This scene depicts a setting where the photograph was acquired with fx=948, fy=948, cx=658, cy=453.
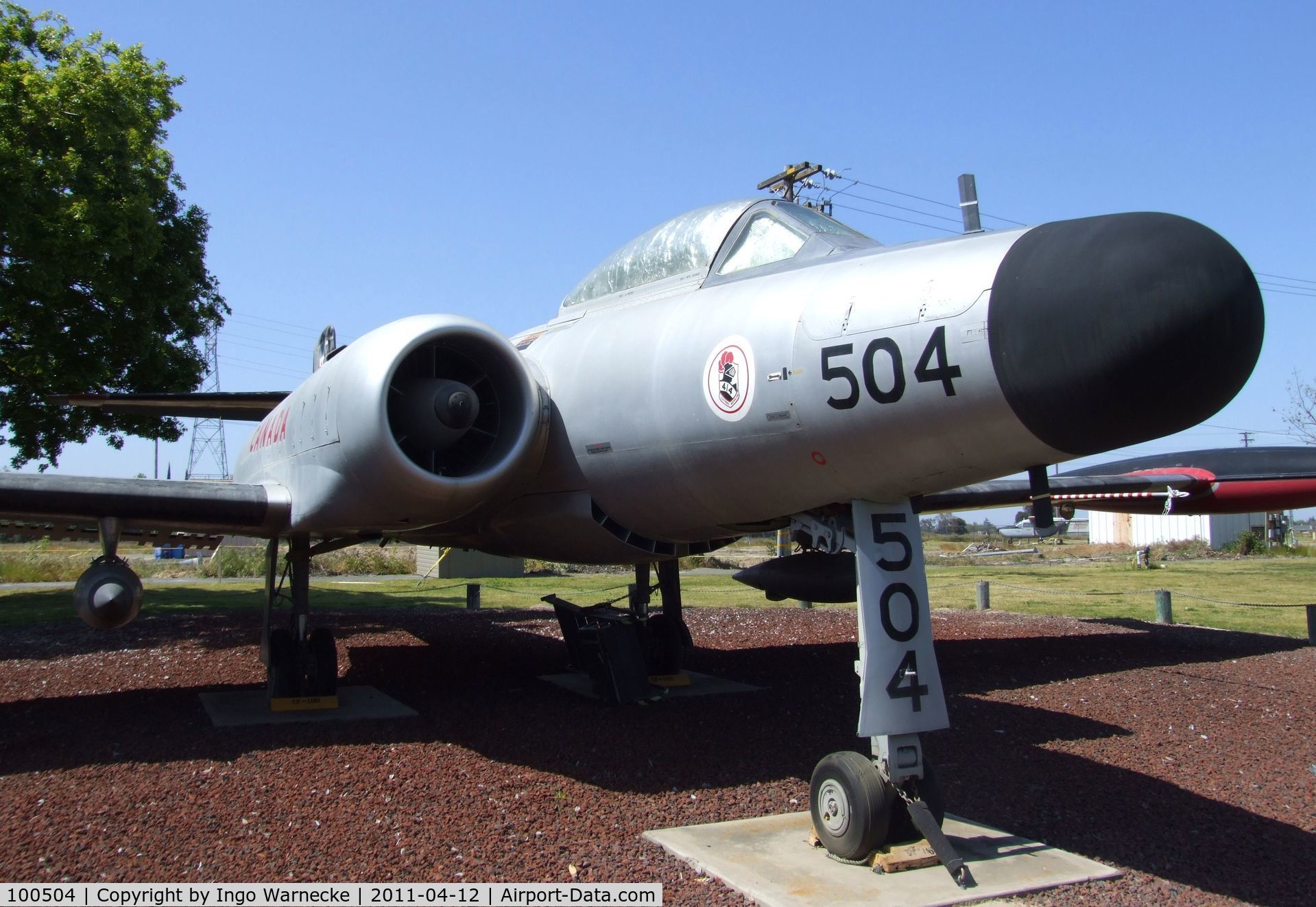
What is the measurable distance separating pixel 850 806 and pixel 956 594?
17.0 m

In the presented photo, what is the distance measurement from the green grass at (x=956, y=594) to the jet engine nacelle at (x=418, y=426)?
1020 centimetres

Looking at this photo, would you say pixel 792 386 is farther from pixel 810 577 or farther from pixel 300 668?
pixel 300 668

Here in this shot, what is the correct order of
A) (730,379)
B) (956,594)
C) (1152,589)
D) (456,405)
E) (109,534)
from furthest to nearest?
(956,594) → (1152,589) → (109,534) → (456,405) → (730,379)

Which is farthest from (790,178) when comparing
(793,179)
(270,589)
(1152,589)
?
(270,589)

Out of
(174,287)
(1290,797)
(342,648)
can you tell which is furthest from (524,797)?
(174,287)

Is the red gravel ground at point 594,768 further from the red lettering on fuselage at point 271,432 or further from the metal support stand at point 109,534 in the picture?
the red lettering on fuselage at point 271,432

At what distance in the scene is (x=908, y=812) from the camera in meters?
4.43

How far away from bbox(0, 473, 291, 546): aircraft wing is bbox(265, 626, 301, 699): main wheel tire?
1076 mm

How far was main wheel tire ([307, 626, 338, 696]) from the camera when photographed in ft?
24.7

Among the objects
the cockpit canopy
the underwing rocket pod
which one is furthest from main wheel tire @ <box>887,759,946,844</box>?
the cockpit canopy

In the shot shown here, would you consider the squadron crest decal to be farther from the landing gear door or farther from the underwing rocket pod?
the underwing rocket pod

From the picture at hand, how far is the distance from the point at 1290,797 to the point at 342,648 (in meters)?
8.87

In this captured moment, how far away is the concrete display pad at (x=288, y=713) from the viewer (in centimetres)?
697

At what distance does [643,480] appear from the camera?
5.42 metres
